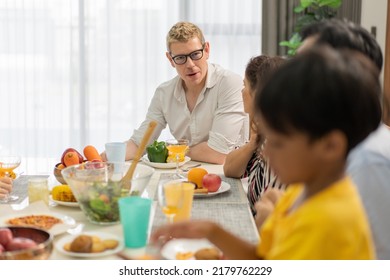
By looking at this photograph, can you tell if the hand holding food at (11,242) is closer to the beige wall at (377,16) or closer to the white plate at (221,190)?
the white plate at (221,190)

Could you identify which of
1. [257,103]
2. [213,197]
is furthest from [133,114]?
[257,103]

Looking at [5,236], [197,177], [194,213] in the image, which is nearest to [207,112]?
[197,177]

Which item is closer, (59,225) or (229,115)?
(59,225)

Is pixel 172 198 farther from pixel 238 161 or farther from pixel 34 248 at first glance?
pixel 238 161

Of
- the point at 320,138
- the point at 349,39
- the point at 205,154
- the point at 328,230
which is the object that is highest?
the point at 349,39

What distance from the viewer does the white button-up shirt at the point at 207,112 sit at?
9.95 feet

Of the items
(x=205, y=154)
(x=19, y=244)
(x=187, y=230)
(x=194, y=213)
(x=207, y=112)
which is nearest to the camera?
(x=187, y=230)

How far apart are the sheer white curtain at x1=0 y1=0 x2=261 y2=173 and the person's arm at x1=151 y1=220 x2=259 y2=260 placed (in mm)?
3582

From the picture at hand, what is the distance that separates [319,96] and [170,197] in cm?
73

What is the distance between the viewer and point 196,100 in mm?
3178

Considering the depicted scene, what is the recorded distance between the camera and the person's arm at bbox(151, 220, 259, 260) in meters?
1.15

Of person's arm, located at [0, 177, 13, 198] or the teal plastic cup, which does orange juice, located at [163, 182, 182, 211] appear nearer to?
the teal plastic cup

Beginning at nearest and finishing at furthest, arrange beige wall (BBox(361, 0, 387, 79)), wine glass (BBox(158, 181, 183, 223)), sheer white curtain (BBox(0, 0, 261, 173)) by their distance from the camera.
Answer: wine glass (BBox(158, 181, 183, 223))
beige wall (BBox(361, 0, 387, 79))
sheer white curtain (BBox(0, 0, 261, 173))

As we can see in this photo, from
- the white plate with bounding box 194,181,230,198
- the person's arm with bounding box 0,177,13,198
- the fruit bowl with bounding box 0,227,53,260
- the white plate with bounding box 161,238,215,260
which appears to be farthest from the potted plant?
the fruit bowl with bounding box 0,227,53,260
